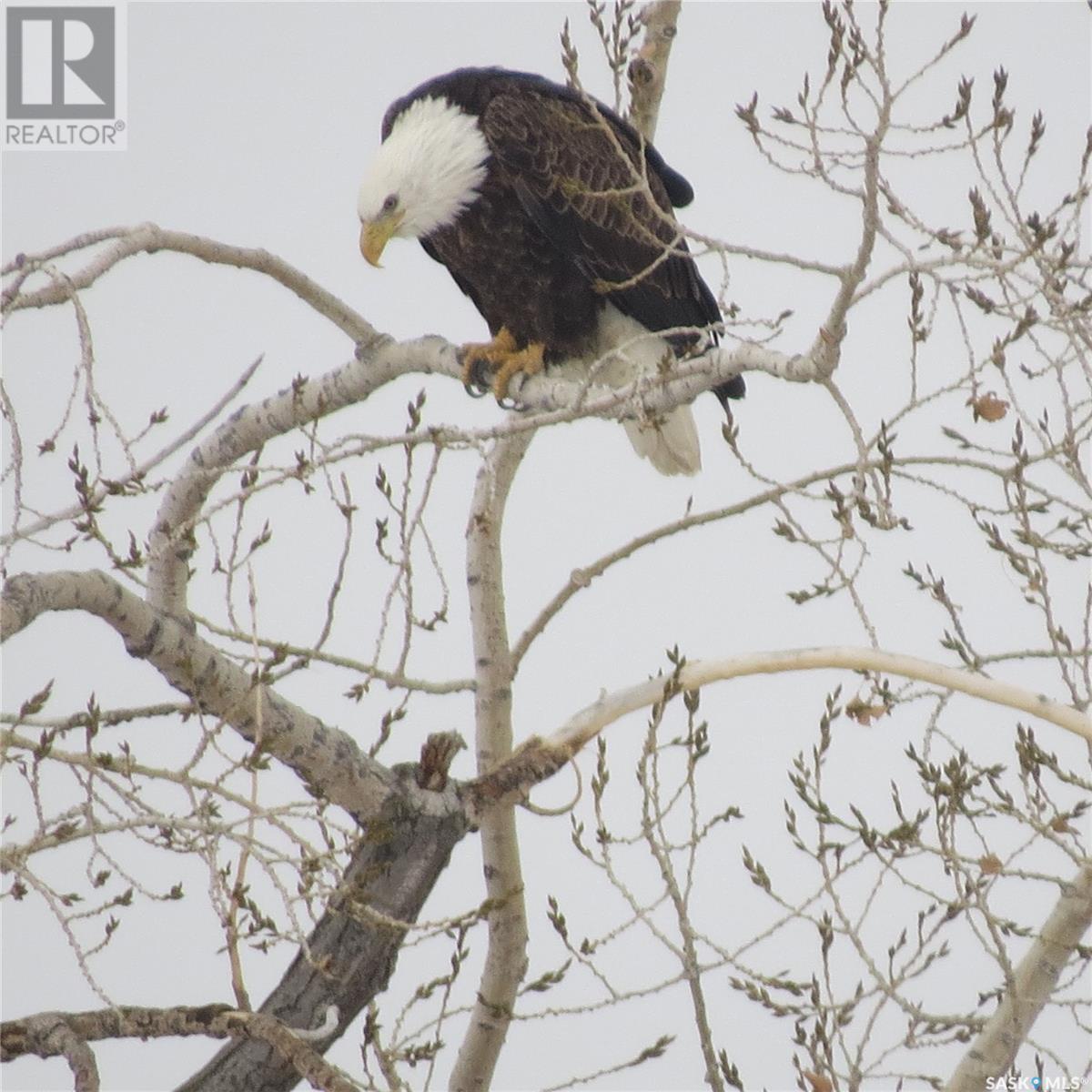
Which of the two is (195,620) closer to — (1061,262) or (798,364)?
(798,364)

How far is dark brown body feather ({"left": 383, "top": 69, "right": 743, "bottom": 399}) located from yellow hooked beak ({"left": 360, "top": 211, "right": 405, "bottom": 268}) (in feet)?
0.42

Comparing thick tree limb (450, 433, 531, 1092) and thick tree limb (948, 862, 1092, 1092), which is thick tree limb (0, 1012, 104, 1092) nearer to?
thick tree limb (450, 433, 531, 1092)

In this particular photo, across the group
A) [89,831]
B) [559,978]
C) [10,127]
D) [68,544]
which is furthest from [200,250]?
[559,978]

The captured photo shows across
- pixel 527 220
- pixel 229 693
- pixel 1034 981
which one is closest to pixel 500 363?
pixel 527 220

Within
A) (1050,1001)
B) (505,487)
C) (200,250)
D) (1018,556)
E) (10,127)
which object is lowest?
(1050,1001)

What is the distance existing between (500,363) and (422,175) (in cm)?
48

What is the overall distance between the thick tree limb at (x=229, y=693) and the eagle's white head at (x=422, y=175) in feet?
4.43

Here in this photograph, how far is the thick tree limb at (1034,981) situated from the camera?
2.57 m

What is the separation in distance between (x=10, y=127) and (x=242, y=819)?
2216 millimetres

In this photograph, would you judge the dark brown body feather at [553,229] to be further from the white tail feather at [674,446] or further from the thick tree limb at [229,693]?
the thick tree limb at [229,693]

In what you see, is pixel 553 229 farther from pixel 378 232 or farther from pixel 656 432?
pixel 656 432

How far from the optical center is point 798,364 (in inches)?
79.4

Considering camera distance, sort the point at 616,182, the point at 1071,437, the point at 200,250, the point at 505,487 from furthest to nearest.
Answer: the point at 616,182, the point at 505,487, the point at 200,250, the point at 1071,437

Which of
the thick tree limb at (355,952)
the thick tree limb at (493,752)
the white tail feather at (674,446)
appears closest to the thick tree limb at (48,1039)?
the thick tree limb at (355,952)
